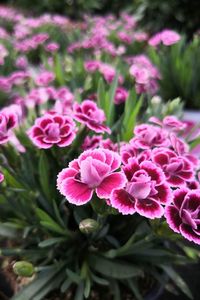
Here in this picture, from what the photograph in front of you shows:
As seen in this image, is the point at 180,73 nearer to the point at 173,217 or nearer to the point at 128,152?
the point at 128,152

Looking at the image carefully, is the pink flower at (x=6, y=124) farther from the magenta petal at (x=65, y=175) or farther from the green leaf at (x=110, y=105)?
the green leaf at (x=110, y=105)

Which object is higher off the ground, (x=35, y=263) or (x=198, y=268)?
(x=35, y=263)

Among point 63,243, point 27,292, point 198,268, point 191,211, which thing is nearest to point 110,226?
point 63,243

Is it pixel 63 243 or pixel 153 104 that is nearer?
pixel 63 243

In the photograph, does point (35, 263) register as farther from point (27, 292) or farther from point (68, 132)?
point (68, 132)

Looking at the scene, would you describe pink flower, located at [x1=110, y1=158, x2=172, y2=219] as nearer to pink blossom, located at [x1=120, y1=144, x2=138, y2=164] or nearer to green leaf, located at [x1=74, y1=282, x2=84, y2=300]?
pink blossom, located at [x1=120, y1=144, x2=138, y2=164]

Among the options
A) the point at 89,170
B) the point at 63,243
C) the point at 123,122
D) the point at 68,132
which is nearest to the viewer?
the point at 89,170

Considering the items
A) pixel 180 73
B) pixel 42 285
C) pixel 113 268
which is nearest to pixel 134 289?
pixel 113 268

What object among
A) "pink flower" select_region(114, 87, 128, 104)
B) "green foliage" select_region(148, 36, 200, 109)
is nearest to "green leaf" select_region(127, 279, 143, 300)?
"pink flower" select_region(114, 87, 128, 104)
